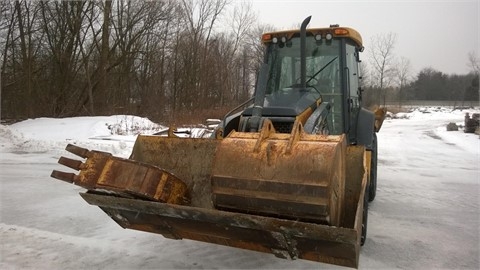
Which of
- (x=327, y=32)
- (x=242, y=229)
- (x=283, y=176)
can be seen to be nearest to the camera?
(x=283, y=176)

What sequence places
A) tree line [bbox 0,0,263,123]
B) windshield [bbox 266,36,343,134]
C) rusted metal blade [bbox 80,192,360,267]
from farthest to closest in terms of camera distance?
tree line [bbox 0,0,263,123] → windshield [bbox 266,36,343,134] → rusted metal blade [bbox 80,192,360,267]

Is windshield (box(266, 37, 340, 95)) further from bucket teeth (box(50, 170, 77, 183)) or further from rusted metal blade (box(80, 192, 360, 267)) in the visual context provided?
bucket teeth (box(50, 170, 77, 183))

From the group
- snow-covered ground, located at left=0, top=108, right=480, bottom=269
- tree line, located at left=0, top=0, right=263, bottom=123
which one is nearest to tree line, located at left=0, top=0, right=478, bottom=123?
tree line, located at left=0, top=0, right=263, bottom=123

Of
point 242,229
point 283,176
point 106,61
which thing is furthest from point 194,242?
point 106,61

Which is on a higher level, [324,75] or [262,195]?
[324,75]

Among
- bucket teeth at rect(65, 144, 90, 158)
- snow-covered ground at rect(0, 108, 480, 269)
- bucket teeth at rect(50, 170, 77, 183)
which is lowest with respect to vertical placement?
snow-covered ground at rect(0, 108, 480, 269)

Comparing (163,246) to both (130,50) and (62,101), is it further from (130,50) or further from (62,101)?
(130,50)

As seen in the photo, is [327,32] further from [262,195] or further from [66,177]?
[66,177]

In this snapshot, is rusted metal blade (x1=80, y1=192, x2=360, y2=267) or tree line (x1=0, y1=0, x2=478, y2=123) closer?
rusted metal blade (x1=80, y1=192, x2=360, y2=267)

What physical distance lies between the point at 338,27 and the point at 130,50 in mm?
21263

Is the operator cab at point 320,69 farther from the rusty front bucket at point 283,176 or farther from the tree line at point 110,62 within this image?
the tree line at point 110,62

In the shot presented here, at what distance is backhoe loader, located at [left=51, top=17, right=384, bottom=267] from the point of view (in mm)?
2787

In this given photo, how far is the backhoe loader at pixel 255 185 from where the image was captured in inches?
110

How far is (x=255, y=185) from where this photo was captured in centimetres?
293
